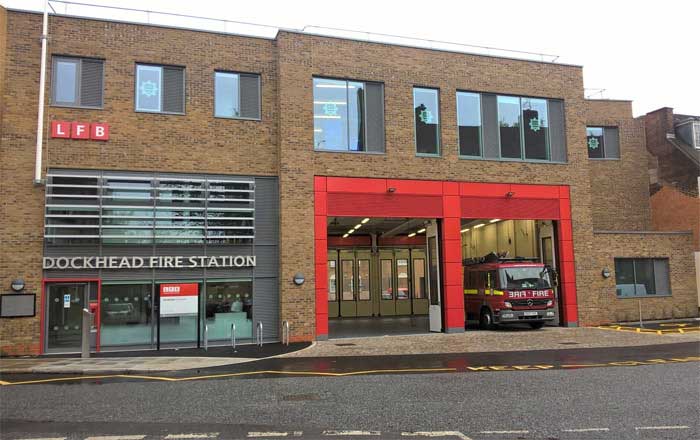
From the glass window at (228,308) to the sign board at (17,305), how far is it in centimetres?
475

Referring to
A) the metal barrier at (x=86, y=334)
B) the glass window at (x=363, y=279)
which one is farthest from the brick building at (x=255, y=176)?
the glass window at (x=363, y=279)

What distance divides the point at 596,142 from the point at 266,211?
18334mm

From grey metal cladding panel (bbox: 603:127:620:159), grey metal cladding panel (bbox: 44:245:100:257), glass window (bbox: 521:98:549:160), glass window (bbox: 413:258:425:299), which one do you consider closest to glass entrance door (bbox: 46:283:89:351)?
grey metal cladding panel (bbox: 44:245:100:257)

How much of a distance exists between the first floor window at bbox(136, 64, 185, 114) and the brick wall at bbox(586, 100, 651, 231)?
1973 cm

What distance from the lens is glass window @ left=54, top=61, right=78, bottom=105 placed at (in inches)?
671

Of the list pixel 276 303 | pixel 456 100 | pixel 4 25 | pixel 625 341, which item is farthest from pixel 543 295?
pixel 4 25

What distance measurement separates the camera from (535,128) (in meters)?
22.2

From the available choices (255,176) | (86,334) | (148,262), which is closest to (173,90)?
(255,176)

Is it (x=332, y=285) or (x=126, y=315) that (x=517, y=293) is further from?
(x=126, y=315)

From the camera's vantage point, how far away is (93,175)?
16.9 m

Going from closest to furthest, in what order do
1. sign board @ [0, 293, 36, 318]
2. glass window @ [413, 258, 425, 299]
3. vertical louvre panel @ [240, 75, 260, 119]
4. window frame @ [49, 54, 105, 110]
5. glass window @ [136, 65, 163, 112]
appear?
sign board @ [0, 293, 36, 318] → window frame @ [49, 54, 105, 110] → glass window @ [136, 65, 163, 112] → vertical louvre panel @ [240, 75, 260, 119] → glass window @ [413, 258, 425, 299]

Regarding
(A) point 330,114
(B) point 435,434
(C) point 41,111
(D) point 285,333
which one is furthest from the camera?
(A) point 330,114

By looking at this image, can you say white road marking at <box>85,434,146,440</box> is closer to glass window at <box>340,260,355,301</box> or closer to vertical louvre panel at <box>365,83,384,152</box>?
vertical louvre panel at <box>365,83,384,152</box>

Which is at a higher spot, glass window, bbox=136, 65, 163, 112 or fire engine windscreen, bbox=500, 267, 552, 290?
glass window, bbox=136, 65, 163, 112
